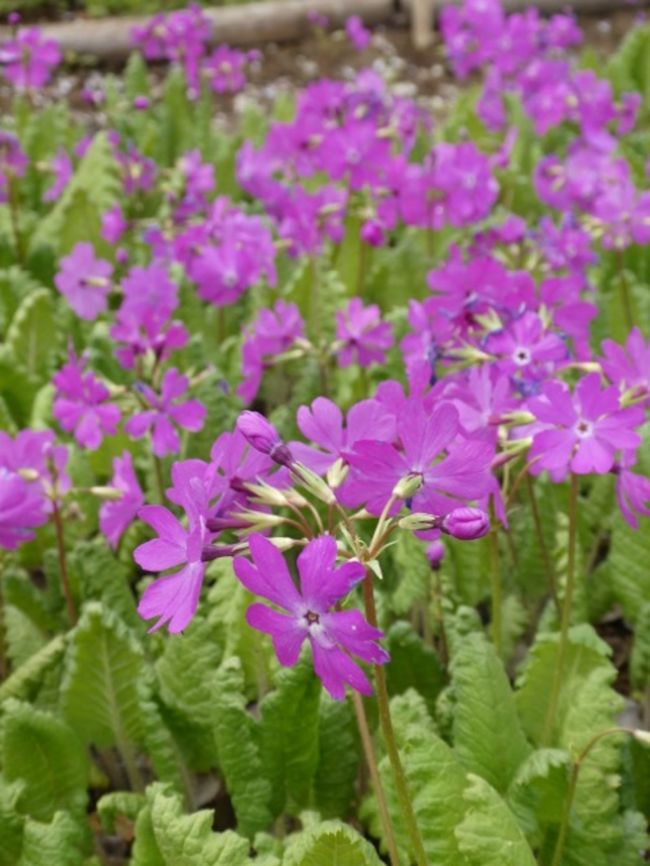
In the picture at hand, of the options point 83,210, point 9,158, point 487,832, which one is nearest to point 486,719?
point 487,832

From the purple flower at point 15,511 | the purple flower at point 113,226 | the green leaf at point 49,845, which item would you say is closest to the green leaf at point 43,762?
the green leaf at point 49,845

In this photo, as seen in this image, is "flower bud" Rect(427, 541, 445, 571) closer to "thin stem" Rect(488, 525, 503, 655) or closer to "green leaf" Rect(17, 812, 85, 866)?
"thin stem" Rect(488, 525, 503, 655)

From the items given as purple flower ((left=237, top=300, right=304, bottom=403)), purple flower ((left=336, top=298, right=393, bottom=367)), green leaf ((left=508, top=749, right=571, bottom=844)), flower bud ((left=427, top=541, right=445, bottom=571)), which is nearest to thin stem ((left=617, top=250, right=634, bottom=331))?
purple flower ((left=336, top=298, right=393, bottom=367))

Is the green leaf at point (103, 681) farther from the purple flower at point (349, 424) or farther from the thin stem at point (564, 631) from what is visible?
the purple flower at point (349, 424)

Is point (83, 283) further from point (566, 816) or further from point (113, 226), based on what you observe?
point (566, 816)

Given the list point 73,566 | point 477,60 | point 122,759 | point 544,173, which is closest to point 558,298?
point 73,566

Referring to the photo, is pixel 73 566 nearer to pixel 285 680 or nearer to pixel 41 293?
pixel 285 680
